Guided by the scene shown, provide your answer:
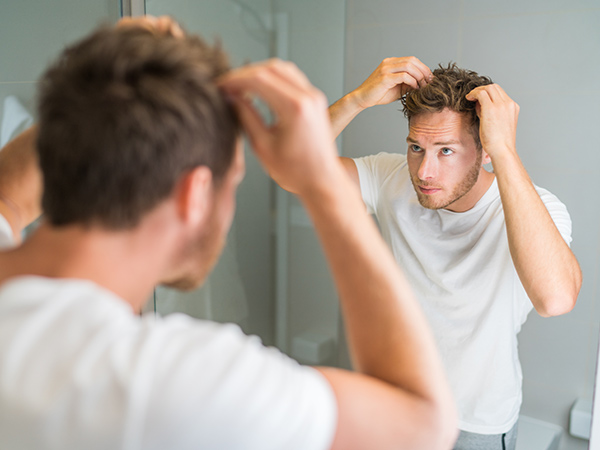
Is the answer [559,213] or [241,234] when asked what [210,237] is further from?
[241,234]

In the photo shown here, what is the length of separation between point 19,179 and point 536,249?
96 centimetres

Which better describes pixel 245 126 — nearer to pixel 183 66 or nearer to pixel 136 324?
pixel 183 66

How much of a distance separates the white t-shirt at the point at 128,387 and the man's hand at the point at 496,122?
0.86 metres

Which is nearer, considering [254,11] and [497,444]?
[497,444]

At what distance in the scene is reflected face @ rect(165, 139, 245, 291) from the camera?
55 centimetres

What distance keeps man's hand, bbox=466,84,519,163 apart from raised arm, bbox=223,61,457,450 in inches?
27.8

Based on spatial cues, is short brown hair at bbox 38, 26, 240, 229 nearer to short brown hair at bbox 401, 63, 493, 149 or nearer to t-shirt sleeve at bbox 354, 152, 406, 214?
short brown hair at bbox 401, 63, 493, 149

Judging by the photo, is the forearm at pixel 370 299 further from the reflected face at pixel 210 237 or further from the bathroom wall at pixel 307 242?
the bathroom wall at pixel 307 242

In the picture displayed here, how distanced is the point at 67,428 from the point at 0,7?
978 mm

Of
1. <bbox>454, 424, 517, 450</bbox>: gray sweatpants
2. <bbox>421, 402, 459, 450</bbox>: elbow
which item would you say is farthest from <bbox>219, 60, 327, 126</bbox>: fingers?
<bbox>454, 424, 517, 450</bbox>: gray sweatpants

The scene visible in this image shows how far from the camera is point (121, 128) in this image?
0.49 m

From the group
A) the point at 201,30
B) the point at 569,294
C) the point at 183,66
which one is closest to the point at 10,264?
the point at 183,66

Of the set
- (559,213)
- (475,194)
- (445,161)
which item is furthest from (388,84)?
(559,213)

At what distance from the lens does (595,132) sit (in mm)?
1254
